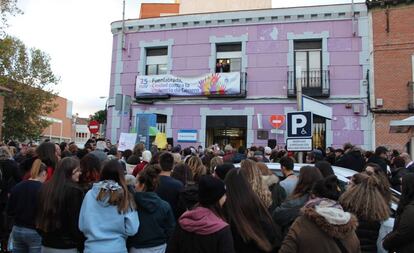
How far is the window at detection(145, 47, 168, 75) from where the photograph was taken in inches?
740

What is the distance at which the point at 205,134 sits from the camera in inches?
695

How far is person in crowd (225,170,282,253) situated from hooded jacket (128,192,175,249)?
923 mm

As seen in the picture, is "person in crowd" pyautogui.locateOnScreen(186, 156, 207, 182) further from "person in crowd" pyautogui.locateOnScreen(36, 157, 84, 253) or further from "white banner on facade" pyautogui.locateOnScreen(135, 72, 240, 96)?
"white banner on facade" pyautogui.locateOnScreen(135, 72, 240, 96)

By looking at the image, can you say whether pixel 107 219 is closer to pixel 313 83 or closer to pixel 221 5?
pixel 313 83

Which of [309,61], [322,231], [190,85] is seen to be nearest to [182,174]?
[322,231]

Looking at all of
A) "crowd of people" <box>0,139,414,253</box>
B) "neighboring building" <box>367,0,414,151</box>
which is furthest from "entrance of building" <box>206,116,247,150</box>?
"crowd of people" <box>0,139,414,253</box>

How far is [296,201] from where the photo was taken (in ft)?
13.5

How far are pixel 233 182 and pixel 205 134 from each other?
46.3ft

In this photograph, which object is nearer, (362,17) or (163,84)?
(362,17)

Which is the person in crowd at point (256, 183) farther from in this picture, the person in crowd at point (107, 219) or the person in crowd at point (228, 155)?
the person in crowd at point (228, 155)

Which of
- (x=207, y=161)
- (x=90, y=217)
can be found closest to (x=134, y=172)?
(x=207, y=161)

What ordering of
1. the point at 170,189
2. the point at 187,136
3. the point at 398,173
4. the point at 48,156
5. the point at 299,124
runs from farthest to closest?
the point at 187,136, the point at 299,124, the point at 398,173, the point at 48,156, the point at 170,189

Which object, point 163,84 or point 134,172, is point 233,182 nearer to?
point 134,172

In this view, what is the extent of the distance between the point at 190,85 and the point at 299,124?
9.76 m
